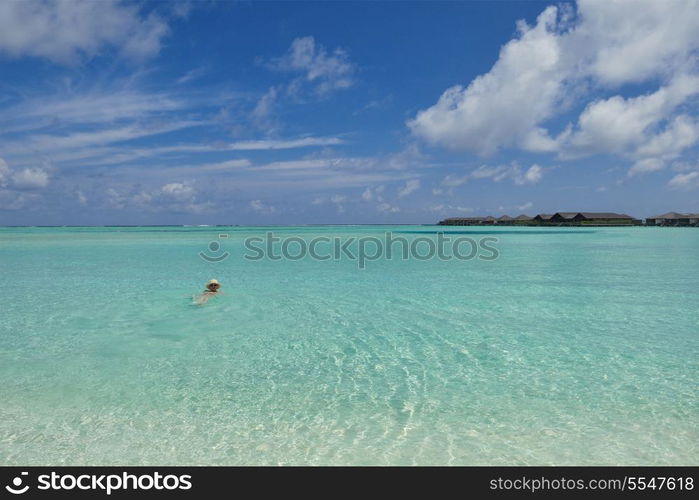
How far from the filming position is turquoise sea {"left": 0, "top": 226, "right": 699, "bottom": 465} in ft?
12.0

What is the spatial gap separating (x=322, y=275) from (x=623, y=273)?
1089 cm

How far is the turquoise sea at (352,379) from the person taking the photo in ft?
12.0

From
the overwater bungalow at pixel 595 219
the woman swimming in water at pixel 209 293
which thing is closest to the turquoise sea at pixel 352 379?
the woman swimming in water at pixel 209 293

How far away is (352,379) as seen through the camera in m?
5.19

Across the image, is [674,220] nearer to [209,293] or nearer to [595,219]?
[595,219]

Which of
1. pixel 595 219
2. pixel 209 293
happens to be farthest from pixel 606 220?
pixel 209 293

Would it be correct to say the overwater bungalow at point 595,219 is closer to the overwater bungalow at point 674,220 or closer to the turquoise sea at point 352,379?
the overwater bungalow at point 674,220

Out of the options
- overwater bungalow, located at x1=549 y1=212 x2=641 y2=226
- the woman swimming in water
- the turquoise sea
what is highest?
overwater bungalow, located at x1=549 y1=212 x2=641 y2=226

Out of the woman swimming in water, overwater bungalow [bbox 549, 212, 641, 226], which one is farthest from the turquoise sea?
overwater bungalow [bbox 549, 212, 641, 226]

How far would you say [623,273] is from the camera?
49.9 feet

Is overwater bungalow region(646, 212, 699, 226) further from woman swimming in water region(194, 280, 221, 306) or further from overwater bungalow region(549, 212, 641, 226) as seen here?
woman swimming in water region(194, 280, 221, 306)
